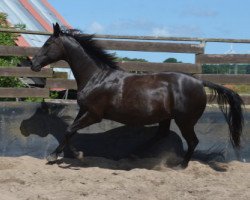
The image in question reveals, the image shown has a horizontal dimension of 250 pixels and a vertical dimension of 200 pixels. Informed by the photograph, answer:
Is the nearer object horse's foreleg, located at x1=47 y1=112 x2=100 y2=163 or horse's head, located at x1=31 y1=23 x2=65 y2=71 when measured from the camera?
horse's foreleg, located at x1=47 y1=112 x2=100 y2=163

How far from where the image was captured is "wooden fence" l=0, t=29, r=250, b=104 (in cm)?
847

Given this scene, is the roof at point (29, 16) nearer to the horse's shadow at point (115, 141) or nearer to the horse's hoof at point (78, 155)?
the horse's shadow at point (115, 141)

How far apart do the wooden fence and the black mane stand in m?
0.60

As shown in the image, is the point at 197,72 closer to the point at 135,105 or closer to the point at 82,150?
the point at 135,105

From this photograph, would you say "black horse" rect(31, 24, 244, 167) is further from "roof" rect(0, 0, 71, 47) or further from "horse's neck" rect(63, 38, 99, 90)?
"roof" rect(0, 0, 71, 47)

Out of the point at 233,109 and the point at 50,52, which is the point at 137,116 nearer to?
the point at 233,109

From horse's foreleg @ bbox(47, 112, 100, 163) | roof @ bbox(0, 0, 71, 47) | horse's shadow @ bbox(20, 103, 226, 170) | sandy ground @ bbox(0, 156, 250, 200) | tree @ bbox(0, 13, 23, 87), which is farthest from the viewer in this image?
roof @ bbox(0, 0, 71, 47)

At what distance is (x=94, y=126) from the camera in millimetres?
8492

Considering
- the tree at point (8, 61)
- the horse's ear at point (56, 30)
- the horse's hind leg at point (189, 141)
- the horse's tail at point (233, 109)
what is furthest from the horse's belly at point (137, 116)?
the tree at point (8, 61)

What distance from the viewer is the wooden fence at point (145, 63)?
27.8 ft

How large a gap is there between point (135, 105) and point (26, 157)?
196 centimetres

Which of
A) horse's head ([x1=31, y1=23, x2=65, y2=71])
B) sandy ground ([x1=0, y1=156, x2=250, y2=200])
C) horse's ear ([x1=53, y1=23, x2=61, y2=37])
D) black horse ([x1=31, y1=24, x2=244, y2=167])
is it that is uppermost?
horse's ear ([x1=53, y1=23, x2=61, y2=37])

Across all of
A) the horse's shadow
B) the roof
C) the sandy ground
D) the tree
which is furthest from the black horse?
the roof

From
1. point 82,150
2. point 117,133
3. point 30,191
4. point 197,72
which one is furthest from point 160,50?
point 30,191
